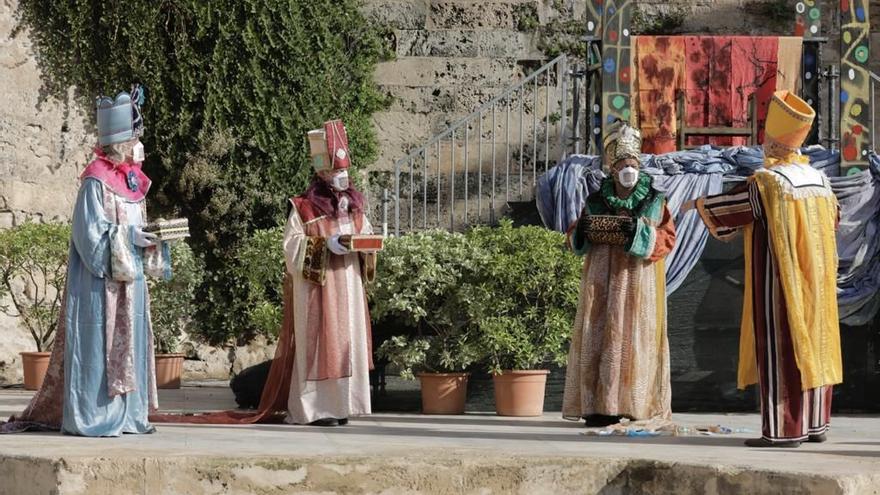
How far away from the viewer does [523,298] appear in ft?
31.3

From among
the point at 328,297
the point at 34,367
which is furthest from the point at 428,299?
the point at 34,367

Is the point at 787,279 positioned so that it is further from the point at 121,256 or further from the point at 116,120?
the point at 116,120

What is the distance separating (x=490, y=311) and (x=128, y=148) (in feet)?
9.34

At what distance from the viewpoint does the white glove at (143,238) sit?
727 centimetres

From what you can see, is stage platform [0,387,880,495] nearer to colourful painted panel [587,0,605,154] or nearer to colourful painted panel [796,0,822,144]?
colourful painted panel [587,0,605,154]

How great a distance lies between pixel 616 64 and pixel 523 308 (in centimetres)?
211

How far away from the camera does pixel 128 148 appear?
7410 mm

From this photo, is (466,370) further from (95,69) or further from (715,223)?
(95,69)

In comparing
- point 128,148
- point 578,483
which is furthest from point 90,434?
point 578,483

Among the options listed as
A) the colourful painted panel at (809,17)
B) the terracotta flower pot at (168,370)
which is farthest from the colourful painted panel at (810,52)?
the terracotta flower pot at (168,370)

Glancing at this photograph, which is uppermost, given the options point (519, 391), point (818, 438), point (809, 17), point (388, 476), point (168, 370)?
point (809, 17)

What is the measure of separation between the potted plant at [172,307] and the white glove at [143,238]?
14.7 ft

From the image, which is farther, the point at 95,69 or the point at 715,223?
the point at 95,69

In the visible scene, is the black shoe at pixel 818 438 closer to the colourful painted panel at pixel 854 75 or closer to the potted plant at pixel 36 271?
the colourful painted panel at pixel 854 75
